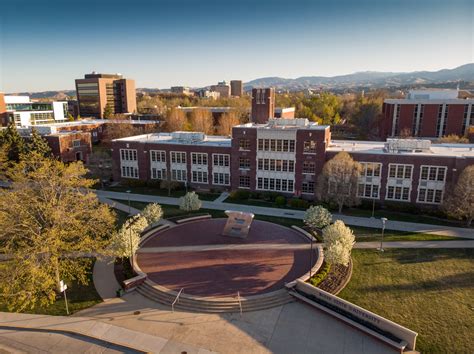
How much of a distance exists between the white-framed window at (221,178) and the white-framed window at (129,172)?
46.7 ft

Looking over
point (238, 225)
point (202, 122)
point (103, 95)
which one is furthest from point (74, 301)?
point (103, 95)

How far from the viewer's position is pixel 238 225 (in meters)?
35.9

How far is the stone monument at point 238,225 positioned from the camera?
3538cm

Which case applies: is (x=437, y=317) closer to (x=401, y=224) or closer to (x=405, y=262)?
(x=405, y=262)

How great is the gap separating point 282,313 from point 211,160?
1311 inches

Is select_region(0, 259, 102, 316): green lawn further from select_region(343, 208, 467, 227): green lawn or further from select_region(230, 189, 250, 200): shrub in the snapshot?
select_region(343, 208, 467, 227): green lawn

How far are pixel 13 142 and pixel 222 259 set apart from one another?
176ft

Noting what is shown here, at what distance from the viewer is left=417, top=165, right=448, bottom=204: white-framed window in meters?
42.7

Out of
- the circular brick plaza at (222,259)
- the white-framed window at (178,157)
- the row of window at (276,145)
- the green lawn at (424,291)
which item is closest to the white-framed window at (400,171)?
the row of window at (276,145)

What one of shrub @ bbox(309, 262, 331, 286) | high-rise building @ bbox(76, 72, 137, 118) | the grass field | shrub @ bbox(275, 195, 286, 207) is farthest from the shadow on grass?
high-rise building @ bbox(76, 72, 137, 118)

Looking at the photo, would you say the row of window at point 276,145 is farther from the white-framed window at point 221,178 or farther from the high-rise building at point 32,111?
the high-rise building at point 32,111

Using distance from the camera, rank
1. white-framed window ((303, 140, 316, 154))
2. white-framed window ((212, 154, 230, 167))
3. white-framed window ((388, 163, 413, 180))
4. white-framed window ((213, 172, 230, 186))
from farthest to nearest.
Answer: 1. white-framed window ((213, 172, 230, 186))
2. white-framed window ((212, 154, 230, 167))
3. white-framed window ((303, 140, 316, 154))
4. white-framed window ((388, 163, 413, 180))

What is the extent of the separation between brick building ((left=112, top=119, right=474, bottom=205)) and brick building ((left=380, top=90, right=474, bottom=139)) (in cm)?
3195

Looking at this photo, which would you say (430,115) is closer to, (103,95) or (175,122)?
(175,122)
